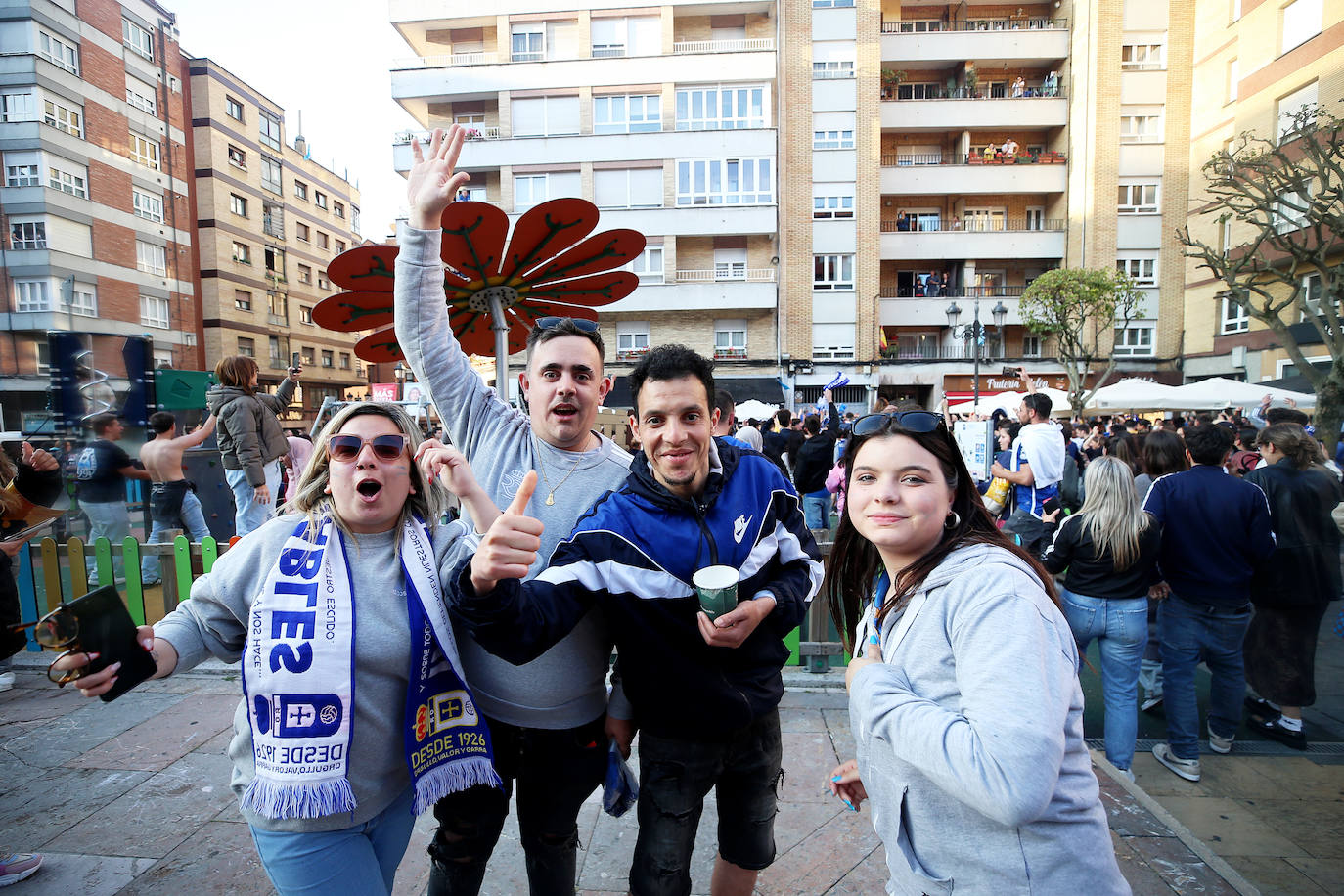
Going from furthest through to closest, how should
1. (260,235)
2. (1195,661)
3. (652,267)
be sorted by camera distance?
(260,235), (652,267), (1195,661)

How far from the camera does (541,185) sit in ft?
80.2

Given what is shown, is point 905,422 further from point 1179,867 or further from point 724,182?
point 724,182

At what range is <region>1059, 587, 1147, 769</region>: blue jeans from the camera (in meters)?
3.78

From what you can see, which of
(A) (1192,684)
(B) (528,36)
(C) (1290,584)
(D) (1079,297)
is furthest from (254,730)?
(B) (528,36)

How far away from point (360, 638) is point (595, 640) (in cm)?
69

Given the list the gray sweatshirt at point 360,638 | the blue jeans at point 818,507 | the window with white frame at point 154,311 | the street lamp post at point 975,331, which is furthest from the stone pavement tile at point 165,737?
the window with white frame at point 154,311

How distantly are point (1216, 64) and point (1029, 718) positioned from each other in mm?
32692

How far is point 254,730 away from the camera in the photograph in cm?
171

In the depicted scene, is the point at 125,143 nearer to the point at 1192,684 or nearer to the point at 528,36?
the point at 528,36

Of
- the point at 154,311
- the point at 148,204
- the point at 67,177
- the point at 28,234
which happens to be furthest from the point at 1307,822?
the point at 148,204

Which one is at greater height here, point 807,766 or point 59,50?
point 59,50

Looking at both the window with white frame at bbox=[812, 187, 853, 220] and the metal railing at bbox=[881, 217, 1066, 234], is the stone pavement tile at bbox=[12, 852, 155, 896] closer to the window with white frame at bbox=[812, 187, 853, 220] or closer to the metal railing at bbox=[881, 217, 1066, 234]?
the window with white frame at bbox=[812, 187, 853, 220]

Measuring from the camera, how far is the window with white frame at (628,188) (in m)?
24.3

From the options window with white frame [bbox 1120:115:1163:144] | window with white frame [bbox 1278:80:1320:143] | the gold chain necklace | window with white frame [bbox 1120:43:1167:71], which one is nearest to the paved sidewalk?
the gold chain necklace
